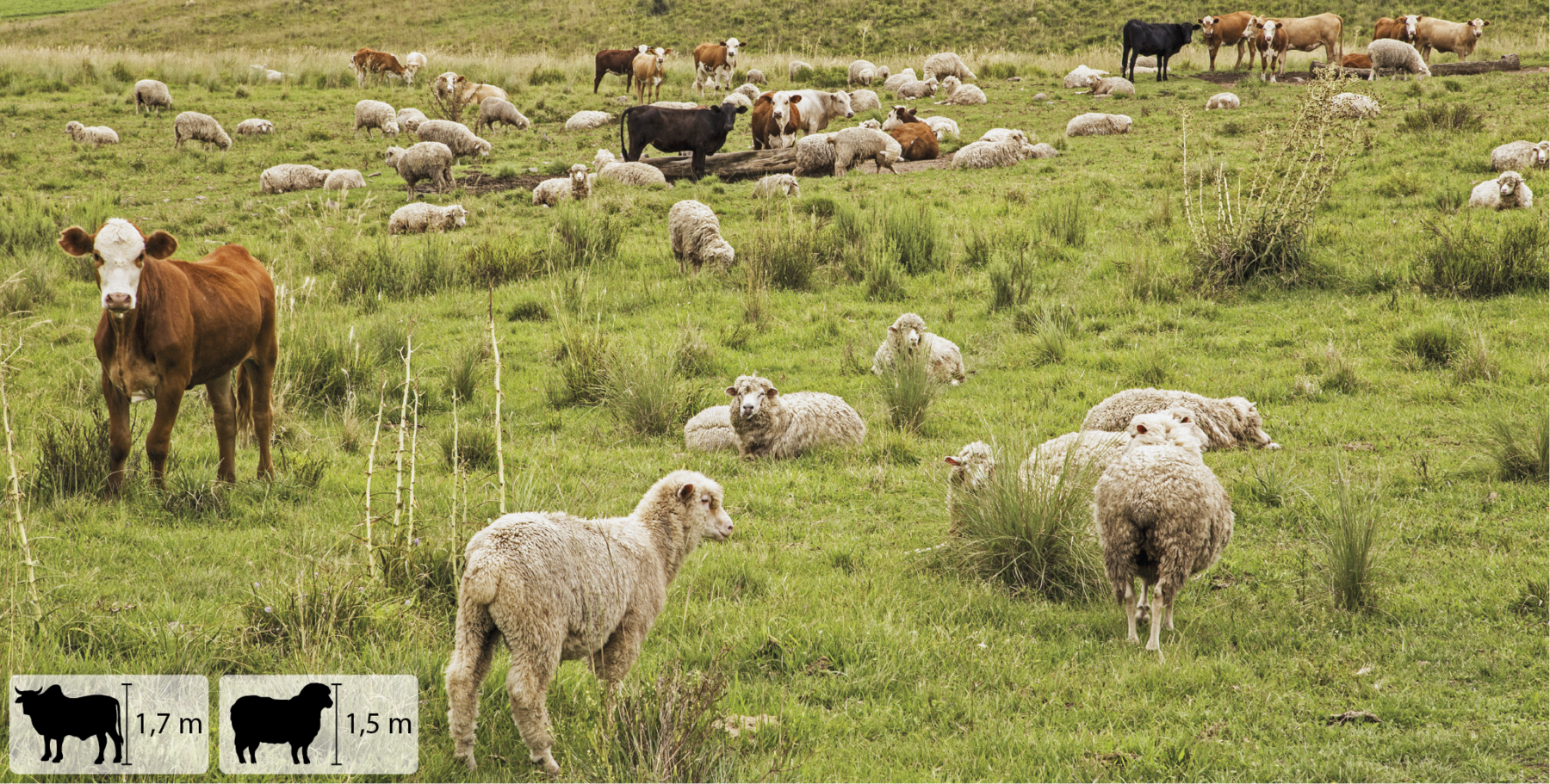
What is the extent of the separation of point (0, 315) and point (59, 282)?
246cm

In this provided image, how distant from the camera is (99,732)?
11.6 ft

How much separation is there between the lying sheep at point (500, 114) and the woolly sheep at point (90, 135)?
7639 mm

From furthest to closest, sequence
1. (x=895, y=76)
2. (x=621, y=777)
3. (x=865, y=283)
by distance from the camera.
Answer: (x=895, y=76) → (x=865, y=283) → (x=621, y=777)

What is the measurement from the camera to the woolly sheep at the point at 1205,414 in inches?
314

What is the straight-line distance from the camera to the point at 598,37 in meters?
48.0

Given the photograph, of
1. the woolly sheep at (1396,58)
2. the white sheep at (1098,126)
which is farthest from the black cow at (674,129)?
the woolly sheep at (1396,58)

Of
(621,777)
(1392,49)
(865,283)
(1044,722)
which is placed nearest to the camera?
(621,777)

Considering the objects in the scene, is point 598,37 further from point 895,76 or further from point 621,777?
point 621,777

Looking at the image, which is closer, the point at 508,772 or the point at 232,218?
the point at 508,772

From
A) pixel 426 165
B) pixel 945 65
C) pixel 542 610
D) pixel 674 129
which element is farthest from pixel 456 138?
pixel 542 610

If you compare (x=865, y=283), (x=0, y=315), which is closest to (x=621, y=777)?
(x=865, y=283)

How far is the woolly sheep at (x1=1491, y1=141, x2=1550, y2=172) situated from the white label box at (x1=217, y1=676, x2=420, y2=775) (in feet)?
53.5

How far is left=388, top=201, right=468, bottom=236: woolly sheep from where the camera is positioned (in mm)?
15812

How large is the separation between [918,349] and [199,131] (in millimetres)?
18718
